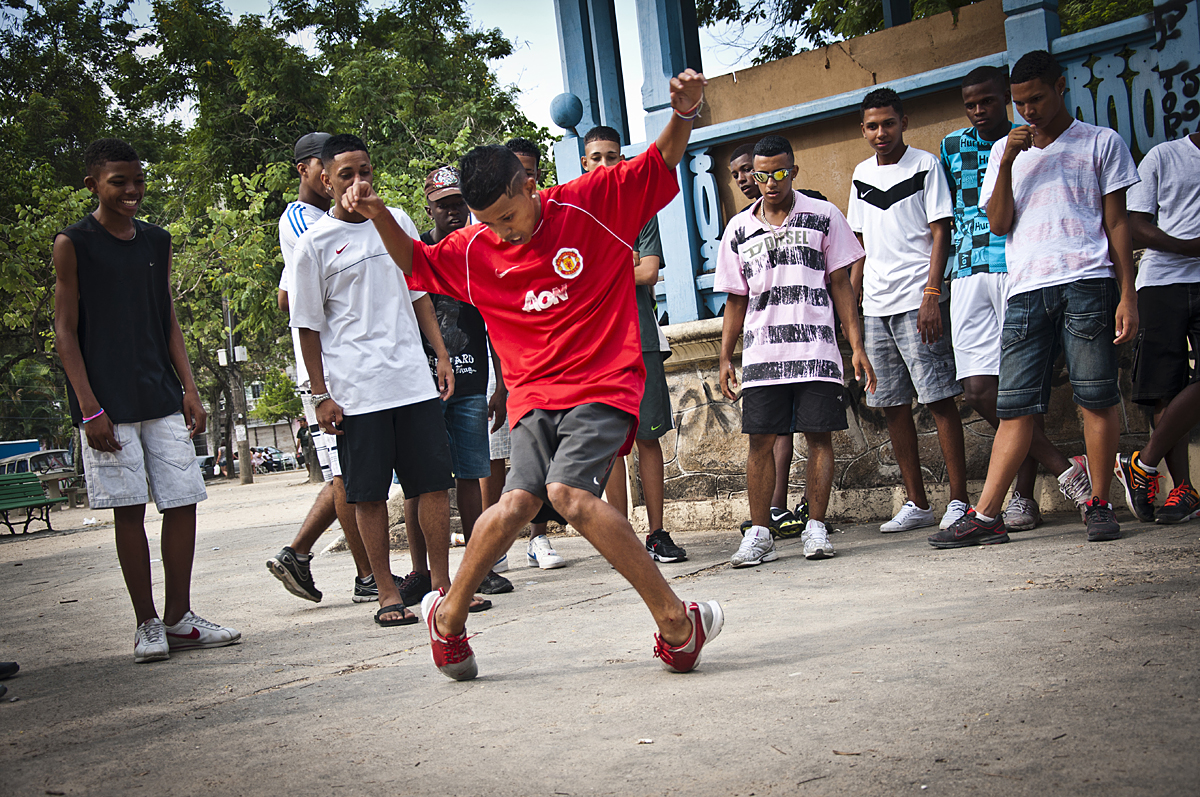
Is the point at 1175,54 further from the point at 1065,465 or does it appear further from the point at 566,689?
the point at 566,689

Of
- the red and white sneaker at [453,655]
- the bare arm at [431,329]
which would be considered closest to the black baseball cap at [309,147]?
the bare arm at [431,329]

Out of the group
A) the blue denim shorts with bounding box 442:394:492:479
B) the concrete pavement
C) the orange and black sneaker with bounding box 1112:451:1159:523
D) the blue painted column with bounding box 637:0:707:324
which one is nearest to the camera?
the concrete pavement

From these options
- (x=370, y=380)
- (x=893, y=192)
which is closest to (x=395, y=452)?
(x=370, y=380)

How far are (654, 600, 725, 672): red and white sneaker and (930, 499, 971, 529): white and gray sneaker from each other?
2.49 metres

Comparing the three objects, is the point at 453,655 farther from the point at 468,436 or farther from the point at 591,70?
the point at 591,70

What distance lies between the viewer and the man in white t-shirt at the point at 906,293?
5.33m

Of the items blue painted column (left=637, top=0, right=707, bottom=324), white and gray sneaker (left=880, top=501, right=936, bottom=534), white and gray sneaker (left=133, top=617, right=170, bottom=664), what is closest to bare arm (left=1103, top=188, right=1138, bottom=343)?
Answer: white and gray sneaker (left=880, top=501, right=936, bottom=534)

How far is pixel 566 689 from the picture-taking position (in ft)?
9.43

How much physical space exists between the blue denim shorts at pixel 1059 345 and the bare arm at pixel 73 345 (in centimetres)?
391

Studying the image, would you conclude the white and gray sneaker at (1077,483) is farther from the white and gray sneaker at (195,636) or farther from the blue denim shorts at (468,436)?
the white and gray sneaker at (195,636)

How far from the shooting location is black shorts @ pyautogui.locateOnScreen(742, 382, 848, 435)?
200 inches

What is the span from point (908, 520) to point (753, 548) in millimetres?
1142

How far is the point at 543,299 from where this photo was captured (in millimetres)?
3180

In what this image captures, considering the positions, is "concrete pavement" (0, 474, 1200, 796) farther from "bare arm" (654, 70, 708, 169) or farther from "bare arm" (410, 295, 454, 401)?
"bare arm" (654, 70, 708, 169)
